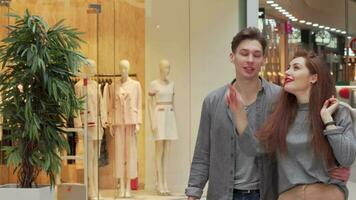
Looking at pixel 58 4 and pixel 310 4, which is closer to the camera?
pixel 58 4

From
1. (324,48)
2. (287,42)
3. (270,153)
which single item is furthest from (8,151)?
(324,48)

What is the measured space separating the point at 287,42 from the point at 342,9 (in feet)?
5.16

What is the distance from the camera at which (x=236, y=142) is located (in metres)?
2.59

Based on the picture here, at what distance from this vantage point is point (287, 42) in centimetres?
841

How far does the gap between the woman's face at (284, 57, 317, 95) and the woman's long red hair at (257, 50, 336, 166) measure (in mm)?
17

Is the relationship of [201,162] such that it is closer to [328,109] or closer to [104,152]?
[328,109]

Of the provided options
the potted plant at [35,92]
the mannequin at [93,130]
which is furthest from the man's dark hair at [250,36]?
the mannequin at [93,130]

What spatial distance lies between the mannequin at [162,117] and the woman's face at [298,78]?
4.99 m

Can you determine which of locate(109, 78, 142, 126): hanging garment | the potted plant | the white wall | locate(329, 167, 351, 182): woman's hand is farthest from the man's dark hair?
the white wall

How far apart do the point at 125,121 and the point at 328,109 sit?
5.20 m

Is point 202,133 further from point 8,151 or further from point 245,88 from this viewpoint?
point 8,151

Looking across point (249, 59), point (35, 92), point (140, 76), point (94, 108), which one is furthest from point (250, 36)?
point (140, 76)

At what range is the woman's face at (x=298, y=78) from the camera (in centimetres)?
245

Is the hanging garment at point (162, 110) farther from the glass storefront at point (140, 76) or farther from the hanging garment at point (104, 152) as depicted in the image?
the hanging garment at point (104, 152)
